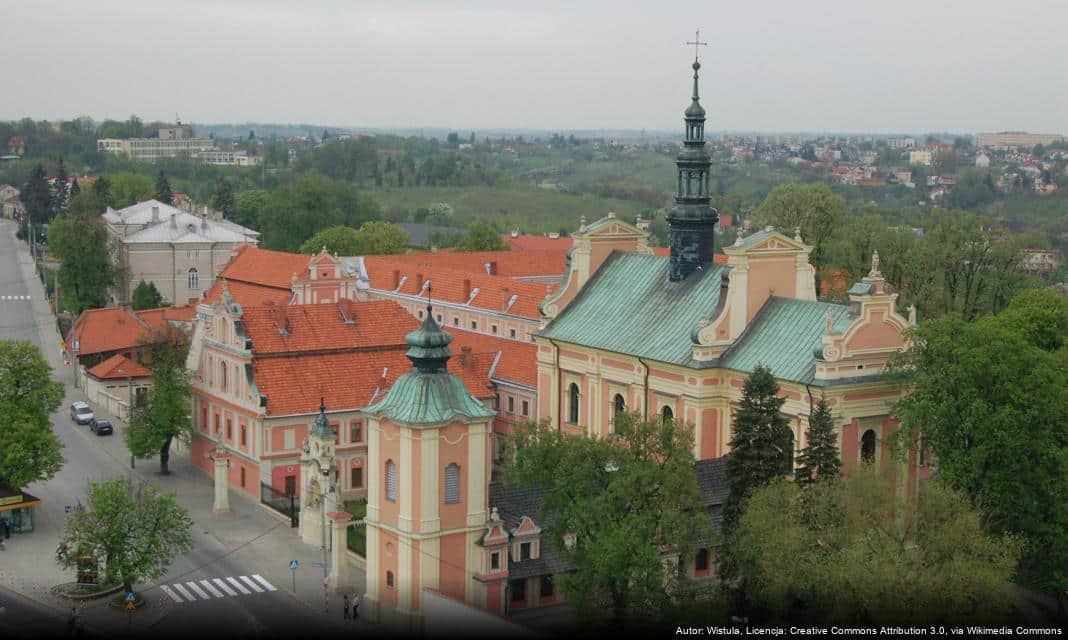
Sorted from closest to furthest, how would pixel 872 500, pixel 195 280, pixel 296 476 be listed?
pixel 872 500 < pixel 296 476 < pixel 195 280


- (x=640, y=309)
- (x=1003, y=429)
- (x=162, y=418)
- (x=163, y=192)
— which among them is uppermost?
(x=163, y=192)

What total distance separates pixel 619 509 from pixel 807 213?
157ft

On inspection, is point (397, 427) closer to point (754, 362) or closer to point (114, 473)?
point (754, 362)

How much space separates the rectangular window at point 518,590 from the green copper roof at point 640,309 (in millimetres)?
11578

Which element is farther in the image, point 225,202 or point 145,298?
point 225,202

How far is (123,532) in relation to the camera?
41.5 metres

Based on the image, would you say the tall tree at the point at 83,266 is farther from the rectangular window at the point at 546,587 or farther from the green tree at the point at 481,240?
the rectangular window at the point at 546,587

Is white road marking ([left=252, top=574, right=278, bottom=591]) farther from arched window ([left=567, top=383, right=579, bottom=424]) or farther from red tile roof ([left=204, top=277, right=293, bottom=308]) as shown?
red tile roof ([left=204, top=277, right=293, bottom=308])

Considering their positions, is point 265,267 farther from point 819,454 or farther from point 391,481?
point 819,454

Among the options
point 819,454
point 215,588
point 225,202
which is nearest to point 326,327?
point 215,588

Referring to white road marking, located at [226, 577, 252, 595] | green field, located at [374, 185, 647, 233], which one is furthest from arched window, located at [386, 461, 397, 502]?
green field, located at [374, 185, 647, 233]

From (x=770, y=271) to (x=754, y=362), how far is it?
401 cm

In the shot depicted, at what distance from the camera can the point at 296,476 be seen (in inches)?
2217

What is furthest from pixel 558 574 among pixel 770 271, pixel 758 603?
pixel 770 271
